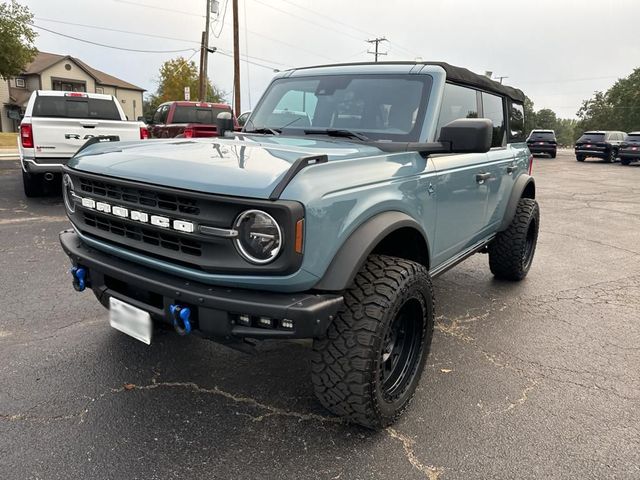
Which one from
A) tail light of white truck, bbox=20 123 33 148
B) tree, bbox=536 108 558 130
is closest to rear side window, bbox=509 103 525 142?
tail light of white truck, bbox=20 123 33 148

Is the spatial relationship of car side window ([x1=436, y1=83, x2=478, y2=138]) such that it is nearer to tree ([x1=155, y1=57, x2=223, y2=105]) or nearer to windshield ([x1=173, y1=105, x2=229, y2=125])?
windshield ([x1=173, y1=105, x2=229, y2=125])

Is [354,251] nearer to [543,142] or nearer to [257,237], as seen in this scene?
[257,237]

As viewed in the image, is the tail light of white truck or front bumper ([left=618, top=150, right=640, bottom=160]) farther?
front bumper ([left=618, top=150, right=640, bottom=160])

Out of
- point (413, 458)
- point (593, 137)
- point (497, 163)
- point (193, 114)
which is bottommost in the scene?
point (413, 458)

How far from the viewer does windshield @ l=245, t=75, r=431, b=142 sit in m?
3.13

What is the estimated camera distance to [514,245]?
A: 15.3 ft

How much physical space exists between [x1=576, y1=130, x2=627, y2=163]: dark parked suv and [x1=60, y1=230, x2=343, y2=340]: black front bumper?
28.7 meters

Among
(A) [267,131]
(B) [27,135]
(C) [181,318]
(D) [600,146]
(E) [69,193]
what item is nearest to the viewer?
(C) [181,318]

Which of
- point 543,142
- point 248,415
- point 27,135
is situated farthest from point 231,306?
point 543,142

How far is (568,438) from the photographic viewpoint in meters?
2.46

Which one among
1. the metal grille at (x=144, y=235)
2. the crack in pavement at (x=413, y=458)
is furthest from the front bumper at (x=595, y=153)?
the metal grille at (x=144, y=235)

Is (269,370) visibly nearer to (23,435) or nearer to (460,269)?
(23,435)

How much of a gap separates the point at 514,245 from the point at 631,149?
77.5 ft

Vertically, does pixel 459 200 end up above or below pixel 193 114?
below
